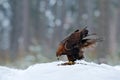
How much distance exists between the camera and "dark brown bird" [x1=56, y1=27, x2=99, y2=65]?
4062 mm

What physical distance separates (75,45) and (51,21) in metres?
19.2

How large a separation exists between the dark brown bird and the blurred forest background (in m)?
15.8

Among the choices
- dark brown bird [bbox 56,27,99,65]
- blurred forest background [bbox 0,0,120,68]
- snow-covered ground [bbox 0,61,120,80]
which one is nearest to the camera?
snow-covered ground [bbox 0,61,120,80]

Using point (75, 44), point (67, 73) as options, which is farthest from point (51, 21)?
point (67, 73)

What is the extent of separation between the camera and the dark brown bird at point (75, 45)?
4.06 m

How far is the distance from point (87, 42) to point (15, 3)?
18.8m

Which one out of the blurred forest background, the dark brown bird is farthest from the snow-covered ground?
the blurred forest background

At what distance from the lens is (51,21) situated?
23328mm

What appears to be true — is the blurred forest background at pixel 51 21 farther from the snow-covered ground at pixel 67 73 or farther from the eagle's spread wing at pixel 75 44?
the snow-covered ground at pixel 67 73

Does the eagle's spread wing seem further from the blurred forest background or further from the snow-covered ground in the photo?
the blurred forest background

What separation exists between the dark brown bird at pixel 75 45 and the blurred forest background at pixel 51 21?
15804mm

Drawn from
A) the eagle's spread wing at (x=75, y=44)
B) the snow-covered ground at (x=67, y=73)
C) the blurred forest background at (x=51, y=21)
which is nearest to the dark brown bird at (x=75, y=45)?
the eagle's spread wing at (x=75, y=44)

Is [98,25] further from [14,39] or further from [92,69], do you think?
[92,69]

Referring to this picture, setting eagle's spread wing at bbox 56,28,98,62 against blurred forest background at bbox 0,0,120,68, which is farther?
blurred forest background at bbox 0,0,120,68
